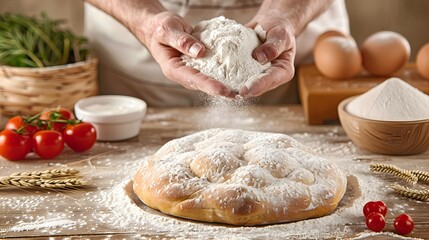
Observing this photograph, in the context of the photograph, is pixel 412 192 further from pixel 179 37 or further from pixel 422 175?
pixel 179 37

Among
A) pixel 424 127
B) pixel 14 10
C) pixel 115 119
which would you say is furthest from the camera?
pixel 14 10

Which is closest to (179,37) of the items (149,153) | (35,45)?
(149,153)

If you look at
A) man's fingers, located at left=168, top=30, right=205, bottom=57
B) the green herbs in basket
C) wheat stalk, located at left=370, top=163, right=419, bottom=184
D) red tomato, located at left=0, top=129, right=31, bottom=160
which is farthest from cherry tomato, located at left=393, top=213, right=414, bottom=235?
the green herbs in basket

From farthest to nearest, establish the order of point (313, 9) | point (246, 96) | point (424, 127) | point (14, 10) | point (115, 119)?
1. point (14, 10)
2. point (313, 9)
3. point (115, 119)
4. point (424, 127)
5. point (246, 96)

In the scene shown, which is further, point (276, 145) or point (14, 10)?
point (14, 10)

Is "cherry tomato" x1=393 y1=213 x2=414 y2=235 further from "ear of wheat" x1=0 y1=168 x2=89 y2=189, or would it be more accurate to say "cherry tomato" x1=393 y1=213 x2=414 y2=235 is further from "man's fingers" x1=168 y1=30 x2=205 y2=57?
"ear of wheat" x1=0 y1=168 x2=89 y2=189

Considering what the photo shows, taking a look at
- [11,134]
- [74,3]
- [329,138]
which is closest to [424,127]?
[329,138]

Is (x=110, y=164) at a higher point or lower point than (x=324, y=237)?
lower

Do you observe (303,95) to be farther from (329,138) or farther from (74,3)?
(74,3)
